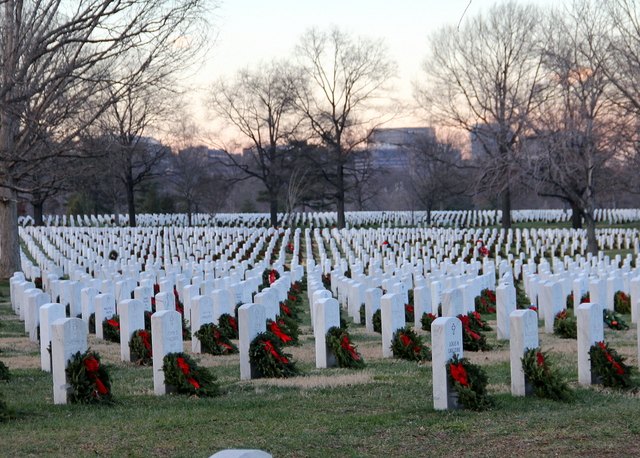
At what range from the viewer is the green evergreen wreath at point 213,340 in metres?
9.87

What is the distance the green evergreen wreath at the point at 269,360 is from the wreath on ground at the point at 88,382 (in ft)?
5.76

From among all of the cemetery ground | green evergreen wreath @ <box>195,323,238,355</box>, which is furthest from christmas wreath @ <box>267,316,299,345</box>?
the cemetery ground

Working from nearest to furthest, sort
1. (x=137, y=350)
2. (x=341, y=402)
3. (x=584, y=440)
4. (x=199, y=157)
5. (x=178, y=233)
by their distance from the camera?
(x=584, y=440)
(x=341, y=402)
(x=137, y=350)
(x=178, y=233)
(x=199, y=157)

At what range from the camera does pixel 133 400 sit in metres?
6.86

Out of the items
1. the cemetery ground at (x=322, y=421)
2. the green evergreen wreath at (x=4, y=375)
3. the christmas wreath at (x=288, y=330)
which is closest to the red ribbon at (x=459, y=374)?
the cemetery ground at (x=322, y=421)

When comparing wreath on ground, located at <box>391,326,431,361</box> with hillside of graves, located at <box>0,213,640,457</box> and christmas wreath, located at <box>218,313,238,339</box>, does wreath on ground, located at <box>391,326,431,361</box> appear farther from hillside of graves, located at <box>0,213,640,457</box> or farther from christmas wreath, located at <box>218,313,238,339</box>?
christmas wreath, located at <box>218,313,238,339</box>

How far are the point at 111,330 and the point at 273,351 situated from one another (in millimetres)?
4130

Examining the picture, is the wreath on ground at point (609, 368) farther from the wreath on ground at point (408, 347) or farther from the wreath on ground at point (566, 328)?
the wreath on ground at point (566, 328)

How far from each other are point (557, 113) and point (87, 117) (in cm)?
1739

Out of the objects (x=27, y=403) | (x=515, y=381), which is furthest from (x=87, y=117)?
(x=515, y=381)

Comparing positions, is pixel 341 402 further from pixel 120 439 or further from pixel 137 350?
pixel 137 350

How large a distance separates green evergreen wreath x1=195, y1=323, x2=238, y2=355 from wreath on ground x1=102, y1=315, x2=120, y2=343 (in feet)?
5.94

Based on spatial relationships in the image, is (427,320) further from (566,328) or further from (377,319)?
(566,328)

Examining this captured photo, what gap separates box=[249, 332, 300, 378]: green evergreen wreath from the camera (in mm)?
7914
